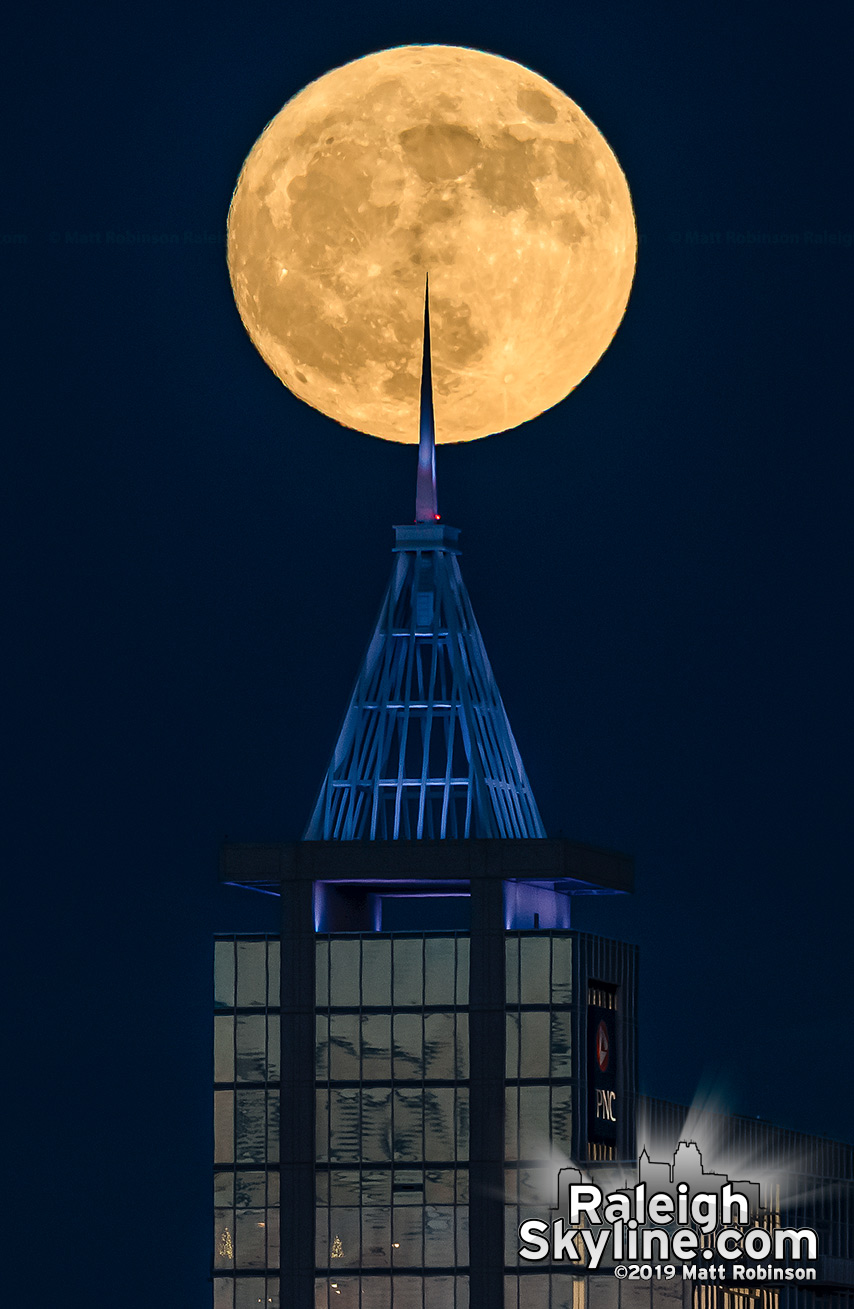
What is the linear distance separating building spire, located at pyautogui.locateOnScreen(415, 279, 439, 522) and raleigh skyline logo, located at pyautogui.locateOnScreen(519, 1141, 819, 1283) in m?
30.4

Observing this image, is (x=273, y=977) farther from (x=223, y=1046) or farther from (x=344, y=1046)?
(x=344, y=1046)

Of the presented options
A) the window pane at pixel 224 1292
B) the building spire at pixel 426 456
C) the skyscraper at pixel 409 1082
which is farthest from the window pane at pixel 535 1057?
the building spire at pixel 426 456

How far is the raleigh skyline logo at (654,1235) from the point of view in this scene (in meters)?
140

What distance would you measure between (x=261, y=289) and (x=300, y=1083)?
34.3 meters

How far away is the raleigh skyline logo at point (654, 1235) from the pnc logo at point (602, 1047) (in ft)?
19.2

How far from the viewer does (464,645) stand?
150625mm

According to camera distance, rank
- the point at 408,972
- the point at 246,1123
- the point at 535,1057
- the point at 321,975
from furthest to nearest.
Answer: the point at 321,975, the point at 246,1123, the point at 408,972, the point at 535,1057

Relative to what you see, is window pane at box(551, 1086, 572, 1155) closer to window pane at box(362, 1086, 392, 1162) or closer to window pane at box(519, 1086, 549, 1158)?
window pane at box(519, 1086, 549, 1158)

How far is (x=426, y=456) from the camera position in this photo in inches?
5974

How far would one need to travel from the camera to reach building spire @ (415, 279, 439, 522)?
496ft

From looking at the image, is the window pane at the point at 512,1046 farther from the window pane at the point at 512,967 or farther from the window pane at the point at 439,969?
the window pane at the point at 439,969

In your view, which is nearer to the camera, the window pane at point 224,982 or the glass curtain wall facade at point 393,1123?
the glass curtain wall facade at point 393,1123

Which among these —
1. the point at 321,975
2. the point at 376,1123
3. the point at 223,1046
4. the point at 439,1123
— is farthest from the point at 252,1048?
the point at 439,1123

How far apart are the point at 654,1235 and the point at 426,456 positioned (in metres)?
35.4
